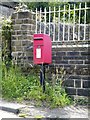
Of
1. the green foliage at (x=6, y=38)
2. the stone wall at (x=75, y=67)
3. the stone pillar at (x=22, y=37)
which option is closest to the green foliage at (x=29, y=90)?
the stone wall at (x=75, y=67)

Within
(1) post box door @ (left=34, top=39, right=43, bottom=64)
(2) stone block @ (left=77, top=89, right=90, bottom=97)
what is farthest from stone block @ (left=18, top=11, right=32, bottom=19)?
(2) stone block @ (left=77, top=89, right=90, bottom=97)

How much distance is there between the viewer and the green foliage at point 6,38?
823 centimetres

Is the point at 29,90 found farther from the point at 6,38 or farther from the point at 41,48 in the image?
the point at 6,38

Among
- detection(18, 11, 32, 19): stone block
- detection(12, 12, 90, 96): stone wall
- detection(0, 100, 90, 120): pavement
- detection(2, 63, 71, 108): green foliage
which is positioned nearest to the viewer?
detection(0, 100, 90, 120): pavement

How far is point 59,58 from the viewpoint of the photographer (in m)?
7.46

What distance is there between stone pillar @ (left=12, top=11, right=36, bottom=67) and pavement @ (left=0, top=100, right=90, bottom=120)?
5.43ft

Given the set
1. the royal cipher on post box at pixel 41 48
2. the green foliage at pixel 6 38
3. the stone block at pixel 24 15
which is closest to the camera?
the royal cipher on post box at pixel 41 48

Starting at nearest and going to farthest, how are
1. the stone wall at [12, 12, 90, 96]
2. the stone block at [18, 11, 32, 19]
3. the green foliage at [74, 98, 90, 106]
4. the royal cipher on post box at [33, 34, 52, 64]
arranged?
the royal cipher on post box at [33, 34, 52, 64] → the green foliage at [74, 98, 90, 106] → the stone wall at [12, 12, 90, 96] → the stone block at [18, 11, 32, 19]

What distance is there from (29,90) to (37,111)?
105 centimetres

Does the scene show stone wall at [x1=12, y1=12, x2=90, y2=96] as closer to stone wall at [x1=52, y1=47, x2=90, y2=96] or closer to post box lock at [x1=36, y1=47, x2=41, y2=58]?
stone wall at [x1=52, y1=47, x2=90, y2=96]

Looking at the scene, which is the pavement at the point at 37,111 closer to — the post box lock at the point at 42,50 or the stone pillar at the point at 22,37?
the post box lock at the point at 42,50

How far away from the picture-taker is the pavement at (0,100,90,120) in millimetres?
5848

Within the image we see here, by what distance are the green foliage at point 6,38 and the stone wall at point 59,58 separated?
19cm

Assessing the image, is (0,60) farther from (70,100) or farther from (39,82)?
(70,100)
